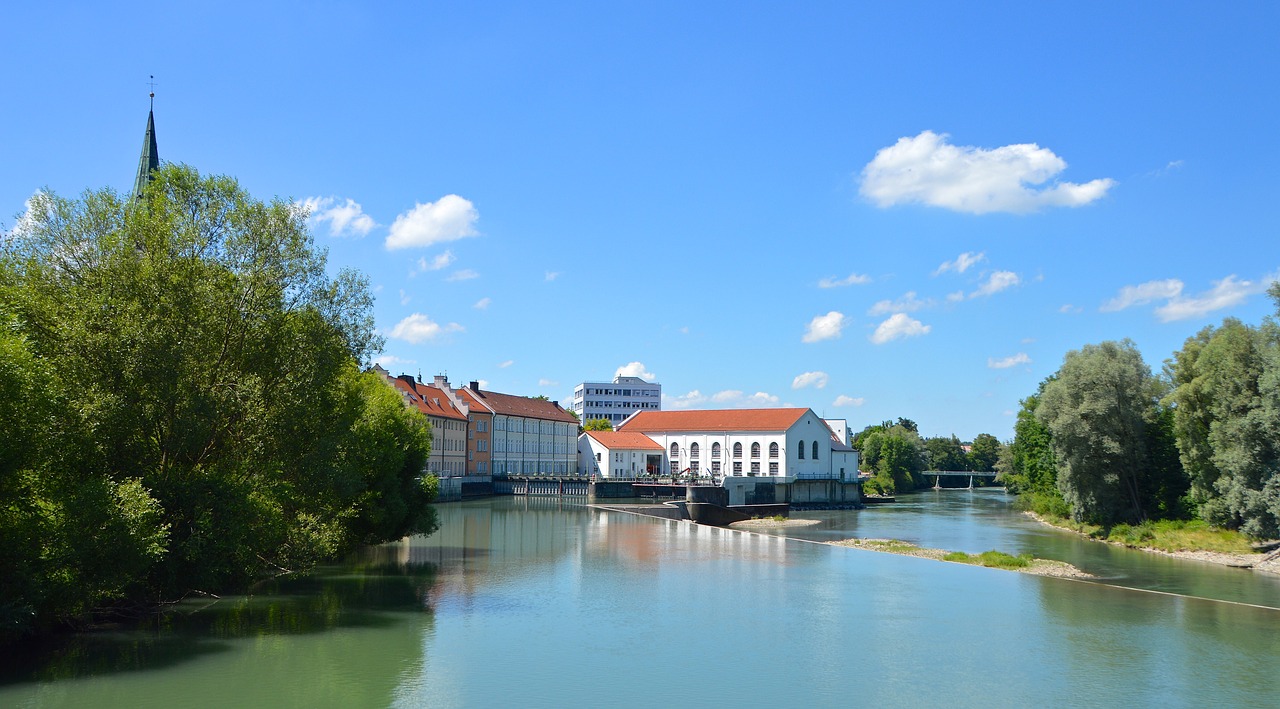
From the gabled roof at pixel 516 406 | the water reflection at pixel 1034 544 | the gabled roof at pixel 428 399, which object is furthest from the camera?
the gabled roof at pixel 516 406

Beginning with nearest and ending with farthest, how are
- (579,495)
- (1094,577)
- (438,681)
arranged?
(438,681)
(1094,577)
(579,495)

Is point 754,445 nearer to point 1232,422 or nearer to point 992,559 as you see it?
point 992,559

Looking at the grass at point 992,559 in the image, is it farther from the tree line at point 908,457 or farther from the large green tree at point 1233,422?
the tree line at point 908,457

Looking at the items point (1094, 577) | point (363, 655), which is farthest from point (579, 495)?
point (363, 655)

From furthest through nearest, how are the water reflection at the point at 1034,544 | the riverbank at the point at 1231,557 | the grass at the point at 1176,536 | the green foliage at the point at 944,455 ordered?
the green foliage at the point at 944,455
the grass at the point at 1176,536
the riverbank at the point at 1231,557
the water reflection at the point at 1034,544

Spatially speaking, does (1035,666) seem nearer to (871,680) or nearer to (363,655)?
(871,680)

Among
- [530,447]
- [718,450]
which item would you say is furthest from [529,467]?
[718,450]

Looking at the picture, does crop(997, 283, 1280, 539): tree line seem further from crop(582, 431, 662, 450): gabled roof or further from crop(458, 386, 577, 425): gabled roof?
crop(458, 386, 577, 425): gabled roof

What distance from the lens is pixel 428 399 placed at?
241 ft

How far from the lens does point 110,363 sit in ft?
64.2

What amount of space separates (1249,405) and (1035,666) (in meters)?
24.4

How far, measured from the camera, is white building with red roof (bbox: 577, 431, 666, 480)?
87438mm

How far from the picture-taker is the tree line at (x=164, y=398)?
56.2ft

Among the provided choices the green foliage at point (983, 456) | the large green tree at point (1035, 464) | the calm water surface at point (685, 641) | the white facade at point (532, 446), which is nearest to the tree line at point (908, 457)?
the green foliage at point (983, 456)
